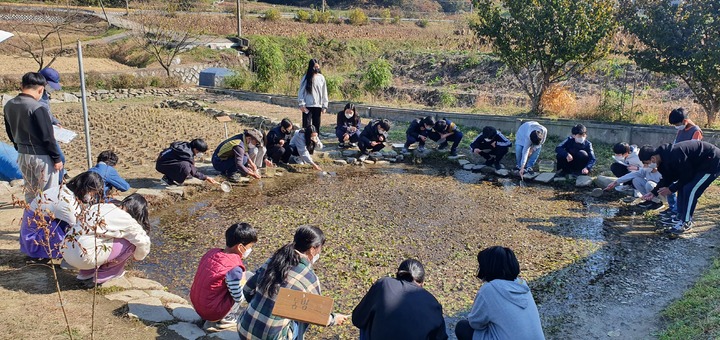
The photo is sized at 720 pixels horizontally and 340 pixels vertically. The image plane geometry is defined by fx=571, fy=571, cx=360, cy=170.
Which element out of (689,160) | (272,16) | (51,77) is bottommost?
(689,160)

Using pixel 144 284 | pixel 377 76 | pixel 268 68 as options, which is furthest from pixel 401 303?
pixel 268 68

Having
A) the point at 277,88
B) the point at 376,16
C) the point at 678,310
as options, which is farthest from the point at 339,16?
the point at 678,310

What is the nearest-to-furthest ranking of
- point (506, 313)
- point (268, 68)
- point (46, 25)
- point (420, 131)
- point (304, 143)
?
point (506, 313) < point (304, 143) < point (420, 131) < point (268, 68) < point (46, 25)

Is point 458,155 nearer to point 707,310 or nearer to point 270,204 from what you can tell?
point 270,204

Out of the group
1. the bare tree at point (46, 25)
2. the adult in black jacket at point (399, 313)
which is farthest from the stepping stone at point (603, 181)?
the bare tree at point (46, 25)

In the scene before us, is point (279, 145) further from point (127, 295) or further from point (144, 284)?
point (127, 295)

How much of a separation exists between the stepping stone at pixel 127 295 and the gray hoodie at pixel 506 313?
2820mm

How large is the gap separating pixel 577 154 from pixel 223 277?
662cm

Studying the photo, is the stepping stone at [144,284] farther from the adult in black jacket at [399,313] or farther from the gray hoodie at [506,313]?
the gray hoodie at [506,313]

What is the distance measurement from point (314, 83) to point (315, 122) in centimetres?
84

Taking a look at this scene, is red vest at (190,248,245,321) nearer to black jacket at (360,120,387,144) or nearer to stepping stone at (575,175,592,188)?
black jacket at (360,120,387,144)

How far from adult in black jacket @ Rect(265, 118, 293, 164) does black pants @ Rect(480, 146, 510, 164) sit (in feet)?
10.8

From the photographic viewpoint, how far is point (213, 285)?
416 centimetres

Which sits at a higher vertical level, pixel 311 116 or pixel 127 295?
pixel 311 116
